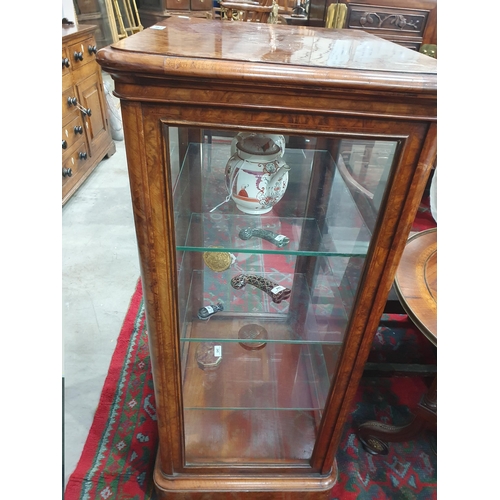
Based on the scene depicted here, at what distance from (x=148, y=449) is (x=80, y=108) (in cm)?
203

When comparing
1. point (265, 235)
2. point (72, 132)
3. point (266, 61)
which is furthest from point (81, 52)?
point (266, 61)

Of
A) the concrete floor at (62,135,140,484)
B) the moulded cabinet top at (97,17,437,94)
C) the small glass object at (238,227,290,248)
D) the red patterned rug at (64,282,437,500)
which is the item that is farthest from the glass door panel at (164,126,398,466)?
the concrete floor at (62,135,140,484)

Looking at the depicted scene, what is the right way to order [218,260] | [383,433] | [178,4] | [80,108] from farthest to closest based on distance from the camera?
[178,4], [80,108], [383,433], [218,260]

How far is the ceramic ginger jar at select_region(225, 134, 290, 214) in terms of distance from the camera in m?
0.78

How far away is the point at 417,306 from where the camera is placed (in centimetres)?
99

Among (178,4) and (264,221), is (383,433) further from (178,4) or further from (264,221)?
(178,4)

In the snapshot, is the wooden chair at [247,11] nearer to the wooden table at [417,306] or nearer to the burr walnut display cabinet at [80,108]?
the wooden table at [417,306]

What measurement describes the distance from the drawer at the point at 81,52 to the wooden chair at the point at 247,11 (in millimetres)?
1443

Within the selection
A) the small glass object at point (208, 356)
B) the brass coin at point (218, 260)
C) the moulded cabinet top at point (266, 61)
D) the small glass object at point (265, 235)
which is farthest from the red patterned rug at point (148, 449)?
the moulded cabinet top at point (266, 61)

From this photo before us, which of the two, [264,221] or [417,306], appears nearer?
[264,221]

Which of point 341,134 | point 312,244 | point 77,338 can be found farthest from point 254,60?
point 77,338

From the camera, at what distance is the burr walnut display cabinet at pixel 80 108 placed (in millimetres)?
2182

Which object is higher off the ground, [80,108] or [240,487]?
[80,108]

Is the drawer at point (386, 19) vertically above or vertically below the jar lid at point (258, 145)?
above
